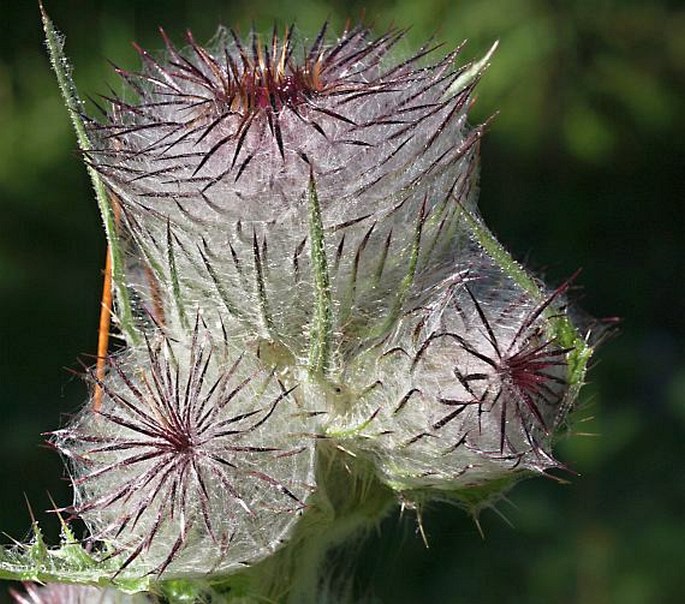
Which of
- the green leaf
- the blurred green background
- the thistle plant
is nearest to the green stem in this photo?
the thistle plant

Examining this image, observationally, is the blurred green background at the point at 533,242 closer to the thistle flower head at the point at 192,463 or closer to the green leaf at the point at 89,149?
the green leaf at the point at 89,149

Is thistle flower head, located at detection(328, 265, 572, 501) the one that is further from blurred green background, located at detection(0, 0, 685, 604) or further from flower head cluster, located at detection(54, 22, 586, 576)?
blurred green background, located at detection(0, 0, 685, 604)

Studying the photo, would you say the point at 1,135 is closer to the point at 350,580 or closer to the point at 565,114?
the point at 565,114

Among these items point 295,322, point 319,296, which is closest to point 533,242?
point 295,322

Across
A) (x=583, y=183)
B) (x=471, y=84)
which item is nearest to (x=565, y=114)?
(x=583, y=183)

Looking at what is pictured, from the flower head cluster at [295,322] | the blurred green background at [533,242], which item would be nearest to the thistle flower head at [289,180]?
the flower head cluster at [295,322]

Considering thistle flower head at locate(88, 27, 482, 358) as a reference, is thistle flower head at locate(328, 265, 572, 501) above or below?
below
